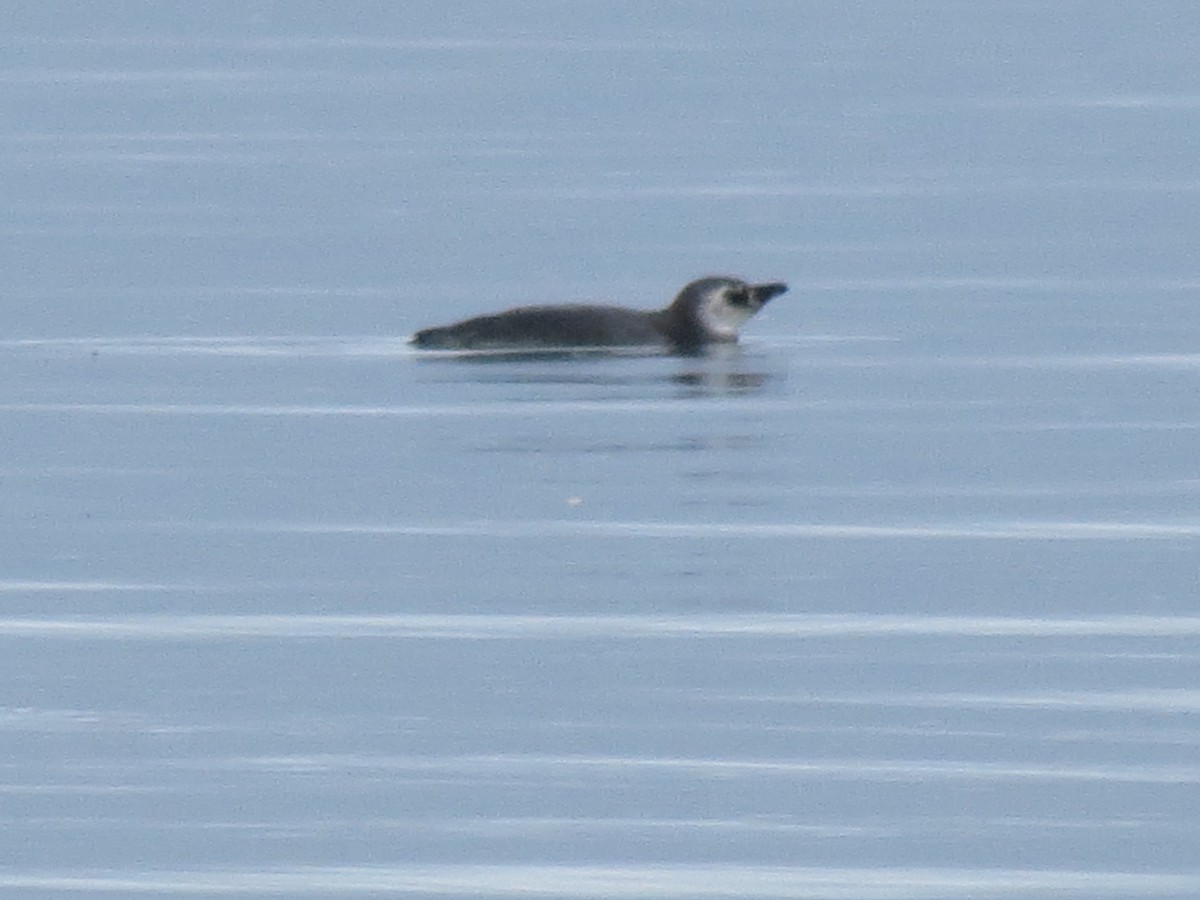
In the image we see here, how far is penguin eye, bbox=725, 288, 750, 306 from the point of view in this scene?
18297 mm

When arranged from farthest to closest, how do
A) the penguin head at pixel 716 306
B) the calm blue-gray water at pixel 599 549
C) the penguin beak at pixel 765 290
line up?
the penguin beak at pixel 765 290, the penguin head at pixel 716 306, the calm blue-gray water at pixel 599 549

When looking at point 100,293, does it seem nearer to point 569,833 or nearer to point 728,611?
point 728,611

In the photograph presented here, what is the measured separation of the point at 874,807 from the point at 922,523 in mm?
3544

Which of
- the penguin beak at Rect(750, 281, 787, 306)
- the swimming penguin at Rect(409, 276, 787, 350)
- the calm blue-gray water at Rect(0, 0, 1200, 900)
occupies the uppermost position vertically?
the penguin beak at Rect(750, 281, 787, 306)

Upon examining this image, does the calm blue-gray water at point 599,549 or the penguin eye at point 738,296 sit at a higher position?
the penguin eye at point 738,296

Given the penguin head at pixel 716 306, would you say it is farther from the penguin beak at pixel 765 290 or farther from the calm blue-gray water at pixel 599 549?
the calm blue-gray water at pixel 599 549

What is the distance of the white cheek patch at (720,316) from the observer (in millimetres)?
18109

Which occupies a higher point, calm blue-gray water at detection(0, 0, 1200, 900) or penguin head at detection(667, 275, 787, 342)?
penguin head at detection(667, 275, 787, 342)

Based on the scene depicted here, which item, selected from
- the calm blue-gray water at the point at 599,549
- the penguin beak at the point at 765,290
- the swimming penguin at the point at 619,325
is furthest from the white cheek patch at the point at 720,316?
the calm blue-gray water at the point at 599,549

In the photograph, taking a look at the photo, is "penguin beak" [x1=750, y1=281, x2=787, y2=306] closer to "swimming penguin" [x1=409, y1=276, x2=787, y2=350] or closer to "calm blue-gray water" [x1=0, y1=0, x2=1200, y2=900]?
"swimming penguin" [x1=409, y1=276, x2=787, y2=350]

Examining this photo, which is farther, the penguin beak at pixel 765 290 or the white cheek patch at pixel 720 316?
the penguin beak at pixel 765 290

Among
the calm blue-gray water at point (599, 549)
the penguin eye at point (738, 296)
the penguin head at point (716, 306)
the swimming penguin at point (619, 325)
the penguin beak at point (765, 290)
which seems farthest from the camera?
the penguin beak at point (765, 290)

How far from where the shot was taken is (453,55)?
46562 millimetres

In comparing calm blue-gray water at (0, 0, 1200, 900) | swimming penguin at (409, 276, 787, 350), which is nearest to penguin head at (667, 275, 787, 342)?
swimming penguin at (409, 276, 787, 350)
